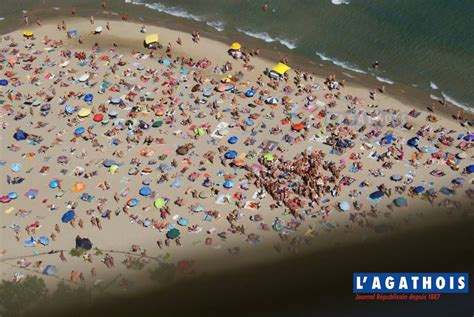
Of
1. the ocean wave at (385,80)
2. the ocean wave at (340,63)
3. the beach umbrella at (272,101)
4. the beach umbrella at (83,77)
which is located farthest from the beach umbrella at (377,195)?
the beach umbrella at (83,77)

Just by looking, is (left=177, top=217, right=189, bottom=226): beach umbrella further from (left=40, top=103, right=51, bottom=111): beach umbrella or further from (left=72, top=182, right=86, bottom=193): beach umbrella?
(left=40, top=103, right=51, bottom=111): beach umbrella

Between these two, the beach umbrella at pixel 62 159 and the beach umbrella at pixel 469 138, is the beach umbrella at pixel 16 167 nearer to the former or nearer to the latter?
the beach umbrella at pixel 62 159

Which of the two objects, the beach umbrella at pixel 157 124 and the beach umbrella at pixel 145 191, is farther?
the beach umbrella at pixel 157 124

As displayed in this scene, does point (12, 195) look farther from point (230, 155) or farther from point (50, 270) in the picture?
point (230, 155)

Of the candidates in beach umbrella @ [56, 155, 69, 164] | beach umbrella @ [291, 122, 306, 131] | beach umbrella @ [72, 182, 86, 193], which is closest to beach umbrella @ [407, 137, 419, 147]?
beach umbrella @ [291, 122, 306, 131]

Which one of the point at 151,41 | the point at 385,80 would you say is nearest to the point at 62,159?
the point at 151,41

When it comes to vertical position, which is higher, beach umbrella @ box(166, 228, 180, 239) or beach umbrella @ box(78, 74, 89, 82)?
beach umbrella @ box(78, 74, 89, 82)
